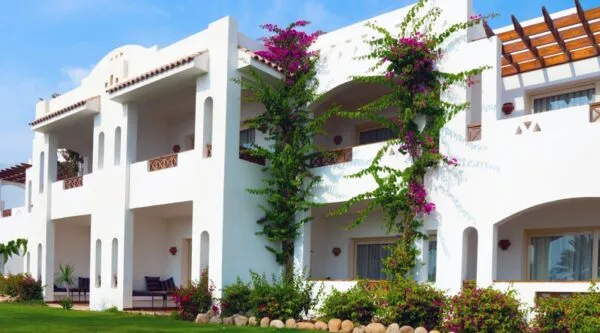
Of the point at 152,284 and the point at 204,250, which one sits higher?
the point at 204,250

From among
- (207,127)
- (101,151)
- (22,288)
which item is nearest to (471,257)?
(207,127)

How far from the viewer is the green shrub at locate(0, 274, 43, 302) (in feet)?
77.0

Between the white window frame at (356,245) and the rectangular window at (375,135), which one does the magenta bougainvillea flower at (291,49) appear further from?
the white window frame at (356,245)

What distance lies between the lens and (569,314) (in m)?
12.0

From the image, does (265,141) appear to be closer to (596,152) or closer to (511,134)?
(511,134)

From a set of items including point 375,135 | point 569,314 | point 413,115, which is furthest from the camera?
point 375,135

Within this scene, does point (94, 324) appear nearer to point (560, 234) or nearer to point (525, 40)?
point (560, 234)

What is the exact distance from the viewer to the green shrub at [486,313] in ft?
41.9

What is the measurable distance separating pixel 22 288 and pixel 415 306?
606 inches

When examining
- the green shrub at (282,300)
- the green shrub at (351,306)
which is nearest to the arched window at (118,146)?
the green shrub at (282,300)

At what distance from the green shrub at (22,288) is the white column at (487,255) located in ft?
52.9

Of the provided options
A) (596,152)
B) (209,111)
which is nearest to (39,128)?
(209,111)

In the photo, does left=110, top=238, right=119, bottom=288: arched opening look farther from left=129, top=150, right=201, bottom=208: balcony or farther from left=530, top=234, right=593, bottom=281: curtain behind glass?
left=530, top=234, right=593, bottom=281: curtain behind glass

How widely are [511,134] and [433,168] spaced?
6.72 ft
